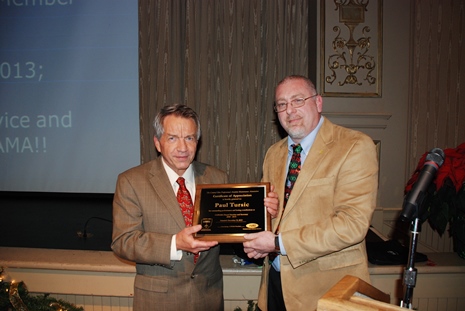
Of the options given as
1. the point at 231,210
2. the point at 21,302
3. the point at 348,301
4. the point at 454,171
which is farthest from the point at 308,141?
the point at 21,302

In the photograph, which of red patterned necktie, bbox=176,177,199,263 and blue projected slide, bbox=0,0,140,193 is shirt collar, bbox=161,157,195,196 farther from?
blue projected slide, bbox=0,0,140,193

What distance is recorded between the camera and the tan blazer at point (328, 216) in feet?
5.57

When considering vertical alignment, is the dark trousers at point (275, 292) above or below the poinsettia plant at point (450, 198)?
below

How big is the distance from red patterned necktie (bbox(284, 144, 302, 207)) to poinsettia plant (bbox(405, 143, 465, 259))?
1.12 metres

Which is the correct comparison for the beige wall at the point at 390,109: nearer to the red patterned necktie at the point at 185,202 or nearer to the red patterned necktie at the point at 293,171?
the red patterned necktie at the point at 293,171

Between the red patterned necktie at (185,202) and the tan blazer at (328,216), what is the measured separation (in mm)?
449

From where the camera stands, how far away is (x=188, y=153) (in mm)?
1834

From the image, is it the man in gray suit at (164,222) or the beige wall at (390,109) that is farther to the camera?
the beige wall at (390,109)

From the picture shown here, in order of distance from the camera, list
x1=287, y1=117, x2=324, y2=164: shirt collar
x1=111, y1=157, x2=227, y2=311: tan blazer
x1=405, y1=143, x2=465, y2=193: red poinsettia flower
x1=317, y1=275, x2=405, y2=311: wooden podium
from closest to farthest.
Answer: x1=317, y1=275, x2=405, y2=311: wooden podium
x1=111, y1=157, x2=227, y2=311: tan blazer
x1=287, y1=117, x2=324, y2=164: shirt collar
x1=405, y1=143, x2=465, y2=193: red poinsettia flower

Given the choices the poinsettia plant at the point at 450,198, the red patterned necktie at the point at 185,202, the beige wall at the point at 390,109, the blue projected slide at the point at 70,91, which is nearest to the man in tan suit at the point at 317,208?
the red patterned necktie at the point at 185,202

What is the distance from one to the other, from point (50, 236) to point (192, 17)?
3470mm

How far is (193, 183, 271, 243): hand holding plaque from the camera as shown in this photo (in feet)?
5.87

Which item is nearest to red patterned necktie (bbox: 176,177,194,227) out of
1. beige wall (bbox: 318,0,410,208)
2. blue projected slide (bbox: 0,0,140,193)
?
beige wall (bbox: 318,0,410,208)

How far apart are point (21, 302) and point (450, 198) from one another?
271 centimetres
